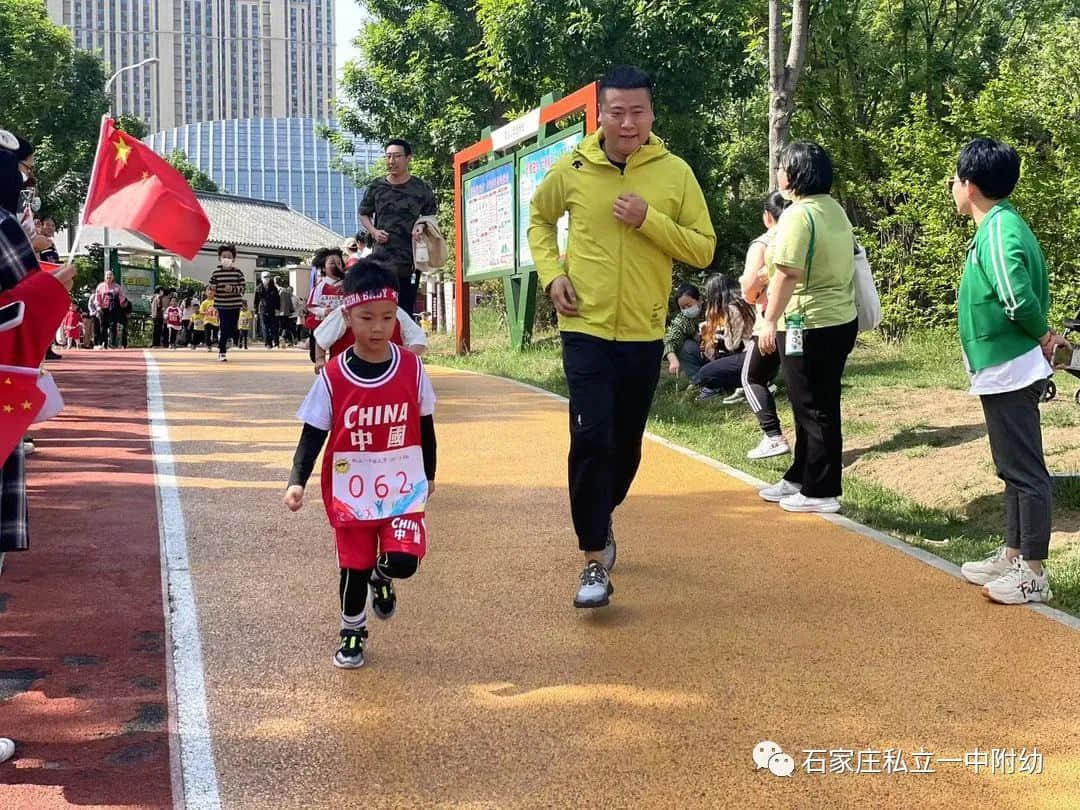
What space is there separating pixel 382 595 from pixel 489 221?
44.8ft

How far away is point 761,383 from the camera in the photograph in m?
7.87

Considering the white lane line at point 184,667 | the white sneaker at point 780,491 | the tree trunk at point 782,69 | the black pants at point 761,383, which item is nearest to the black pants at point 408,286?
the white lane line at point 184,667

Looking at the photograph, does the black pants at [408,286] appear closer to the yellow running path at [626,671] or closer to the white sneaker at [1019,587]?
the yellow running path at [626,671]

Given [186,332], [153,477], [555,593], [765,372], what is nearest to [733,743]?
[555,593]

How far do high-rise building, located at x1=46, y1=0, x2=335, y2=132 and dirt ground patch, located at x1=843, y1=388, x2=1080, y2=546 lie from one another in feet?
421

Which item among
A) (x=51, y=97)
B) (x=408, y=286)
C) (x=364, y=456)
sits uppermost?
(x=51, y=97)

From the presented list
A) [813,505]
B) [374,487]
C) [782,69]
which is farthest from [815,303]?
[782,69]

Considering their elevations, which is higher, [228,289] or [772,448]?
[228,289]

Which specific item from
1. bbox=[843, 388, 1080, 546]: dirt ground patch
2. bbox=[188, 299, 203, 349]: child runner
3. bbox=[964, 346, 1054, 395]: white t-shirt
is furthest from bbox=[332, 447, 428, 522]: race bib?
bbox=[188, 299, 203, 349]: child runner

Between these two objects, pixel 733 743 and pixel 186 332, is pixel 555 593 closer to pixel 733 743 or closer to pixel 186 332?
pixel 733 743

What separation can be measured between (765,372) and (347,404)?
4276 millimetres

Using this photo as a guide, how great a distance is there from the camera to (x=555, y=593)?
505cm

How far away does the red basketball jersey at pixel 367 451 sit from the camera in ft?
13.4

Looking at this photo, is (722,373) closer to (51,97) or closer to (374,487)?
(374,487)
